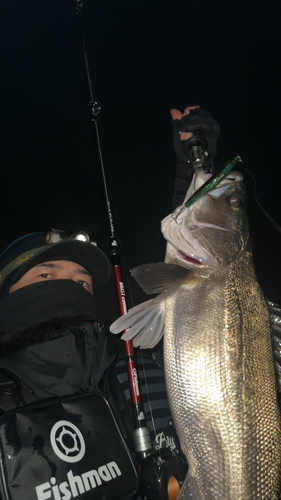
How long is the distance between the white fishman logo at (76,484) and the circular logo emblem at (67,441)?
0.06 m

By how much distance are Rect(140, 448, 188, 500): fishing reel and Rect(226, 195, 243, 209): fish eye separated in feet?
4.65

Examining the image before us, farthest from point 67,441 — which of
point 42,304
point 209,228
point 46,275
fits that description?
point 209,228

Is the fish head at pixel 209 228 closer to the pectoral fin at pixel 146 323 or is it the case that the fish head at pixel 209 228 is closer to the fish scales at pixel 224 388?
the fish scales at pixel 224 388

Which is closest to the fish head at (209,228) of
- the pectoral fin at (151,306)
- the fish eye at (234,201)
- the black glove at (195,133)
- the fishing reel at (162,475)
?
the fish eye at (234,201)

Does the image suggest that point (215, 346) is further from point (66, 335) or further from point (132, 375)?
point (66, 335)

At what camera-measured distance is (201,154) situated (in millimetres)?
2102

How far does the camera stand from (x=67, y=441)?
1256 millimetres

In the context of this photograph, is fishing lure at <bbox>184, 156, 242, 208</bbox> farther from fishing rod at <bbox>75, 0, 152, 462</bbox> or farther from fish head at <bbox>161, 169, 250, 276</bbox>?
fishing rod at <bbox>75, 0, 152, 462</bbox>

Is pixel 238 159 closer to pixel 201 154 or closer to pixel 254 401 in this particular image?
pixel 201 154

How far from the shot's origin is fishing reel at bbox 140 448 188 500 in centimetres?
133

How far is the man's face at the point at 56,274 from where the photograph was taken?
1.99 m

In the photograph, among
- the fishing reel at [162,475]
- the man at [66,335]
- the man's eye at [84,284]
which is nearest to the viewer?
the fishing reel at [162,475]

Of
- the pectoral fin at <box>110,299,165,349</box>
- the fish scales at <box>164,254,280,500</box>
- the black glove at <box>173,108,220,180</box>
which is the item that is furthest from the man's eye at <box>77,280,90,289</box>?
the black glove at <box>173,108,220,180</box>

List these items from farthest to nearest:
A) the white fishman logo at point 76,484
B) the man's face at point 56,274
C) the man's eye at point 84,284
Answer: the man's eye at point 84,284 < the man's face at point 56,274 < the white fishman logo at point 76,484
